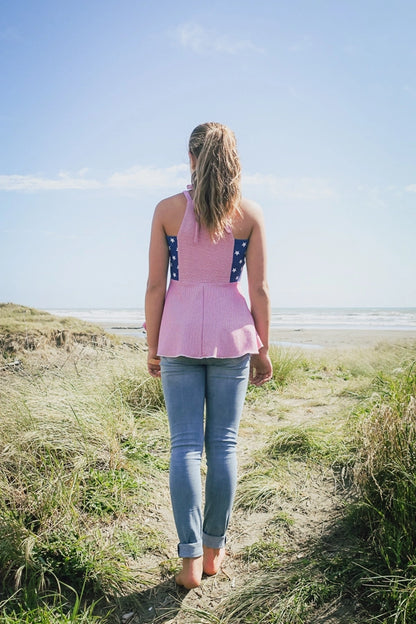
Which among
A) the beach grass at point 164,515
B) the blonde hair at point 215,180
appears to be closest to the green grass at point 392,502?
the beach grass at point 164,515

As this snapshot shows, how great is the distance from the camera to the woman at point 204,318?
2219 millimetres

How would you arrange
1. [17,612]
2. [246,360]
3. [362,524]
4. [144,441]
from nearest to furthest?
[17,612], [246,360], [362,524], [144,441]

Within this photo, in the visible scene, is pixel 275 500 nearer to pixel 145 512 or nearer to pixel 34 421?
pixel 145 512

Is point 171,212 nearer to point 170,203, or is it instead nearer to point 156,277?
point 170,203

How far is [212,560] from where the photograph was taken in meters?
2.43

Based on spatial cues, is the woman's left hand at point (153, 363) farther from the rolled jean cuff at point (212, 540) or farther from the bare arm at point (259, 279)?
the rolled jean cuff at point (212, 540)

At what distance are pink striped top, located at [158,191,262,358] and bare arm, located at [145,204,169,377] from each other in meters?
0.04

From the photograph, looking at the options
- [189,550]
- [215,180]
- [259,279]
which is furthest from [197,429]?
[215,180]

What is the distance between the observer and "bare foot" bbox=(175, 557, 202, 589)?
228 centimetres

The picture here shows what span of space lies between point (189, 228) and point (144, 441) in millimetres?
2168

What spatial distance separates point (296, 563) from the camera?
94.4 inches

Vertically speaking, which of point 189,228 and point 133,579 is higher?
point 189,228

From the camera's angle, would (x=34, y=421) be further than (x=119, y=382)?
No

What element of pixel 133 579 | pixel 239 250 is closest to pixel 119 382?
pixel 133 579
